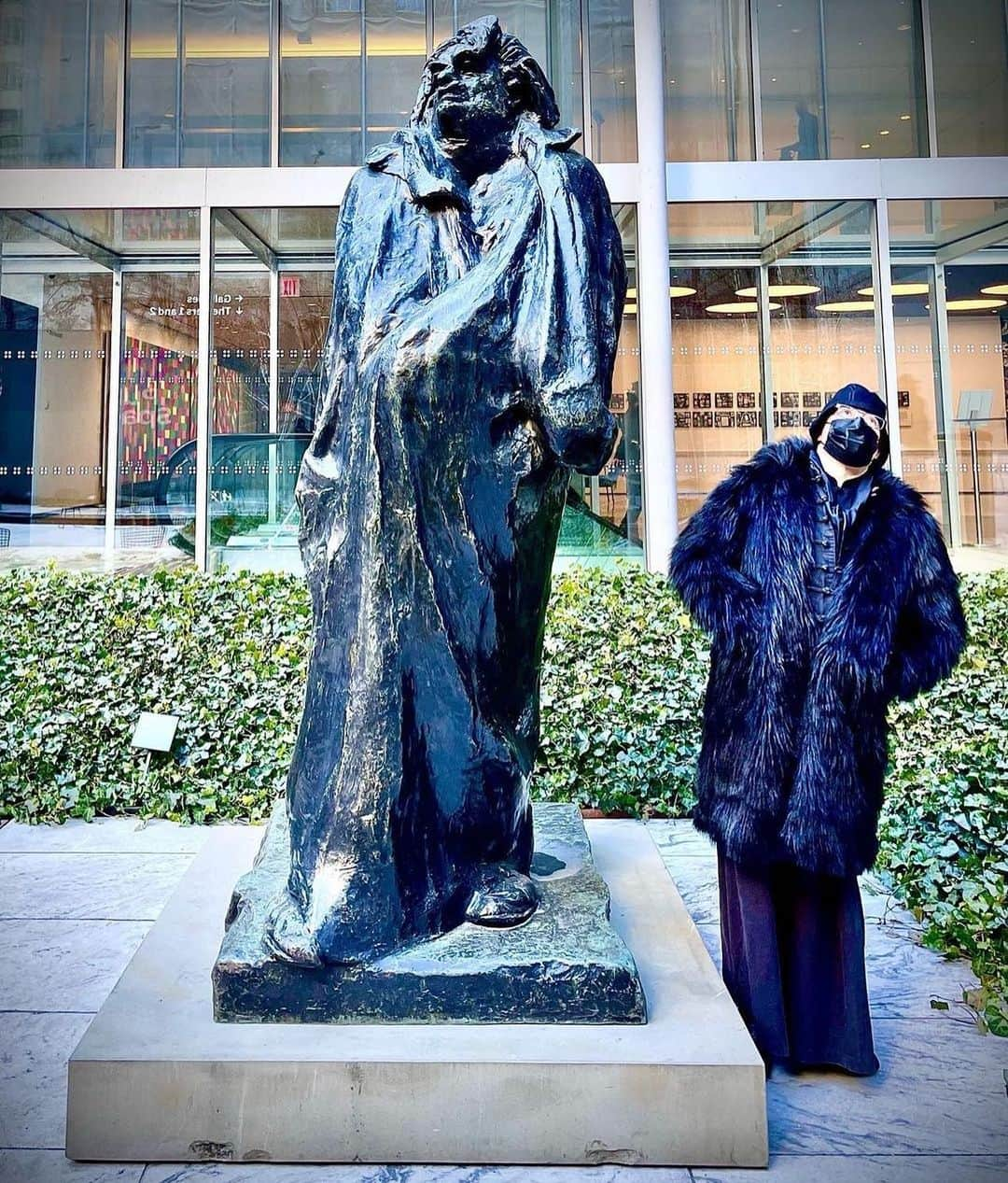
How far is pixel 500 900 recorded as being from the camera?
303cm

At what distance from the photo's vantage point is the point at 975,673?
636 centimetres

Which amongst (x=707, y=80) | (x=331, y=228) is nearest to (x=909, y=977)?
(x=331, y=228)

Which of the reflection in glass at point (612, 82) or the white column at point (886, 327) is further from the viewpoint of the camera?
the white column at point (886, 327)

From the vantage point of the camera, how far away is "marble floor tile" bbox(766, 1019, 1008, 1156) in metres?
2.83

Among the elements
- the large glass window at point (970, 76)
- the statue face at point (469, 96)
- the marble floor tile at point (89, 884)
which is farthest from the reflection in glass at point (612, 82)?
the statue face at point (469, 96)

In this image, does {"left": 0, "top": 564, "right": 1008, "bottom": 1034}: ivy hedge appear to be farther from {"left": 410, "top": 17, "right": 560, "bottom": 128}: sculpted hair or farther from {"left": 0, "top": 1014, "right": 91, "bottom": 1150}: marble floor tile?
{"left": 410, "top": 17, "right": 560, "bottom": 128}: sculpted hair

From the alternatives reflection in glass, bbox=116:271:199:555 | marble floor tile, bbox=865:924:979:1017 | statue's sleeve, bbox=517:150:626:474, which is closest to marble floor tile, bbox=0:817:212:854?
marble floor tile, bbox=865:924:979:1017

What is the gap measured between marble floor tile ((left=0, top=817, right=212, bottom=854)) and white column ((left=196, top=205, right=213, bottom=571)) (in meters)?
4.82

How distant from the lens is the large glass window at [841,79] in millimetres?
10625

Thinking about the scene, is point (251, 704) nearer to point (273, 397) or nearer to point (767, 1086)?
point (767, 1086)

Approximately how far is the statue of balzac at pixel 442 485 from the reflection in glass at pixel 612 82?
7766 millimetres

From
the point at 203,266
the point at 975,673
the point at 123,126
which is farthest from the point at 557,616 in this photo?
the point at 123,126

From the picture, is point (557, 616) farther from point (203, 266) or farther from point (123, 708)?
point (203, 266)

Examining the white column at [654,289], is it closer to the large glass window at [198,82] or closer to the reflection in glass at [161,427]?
the large glass window at [198,82]
